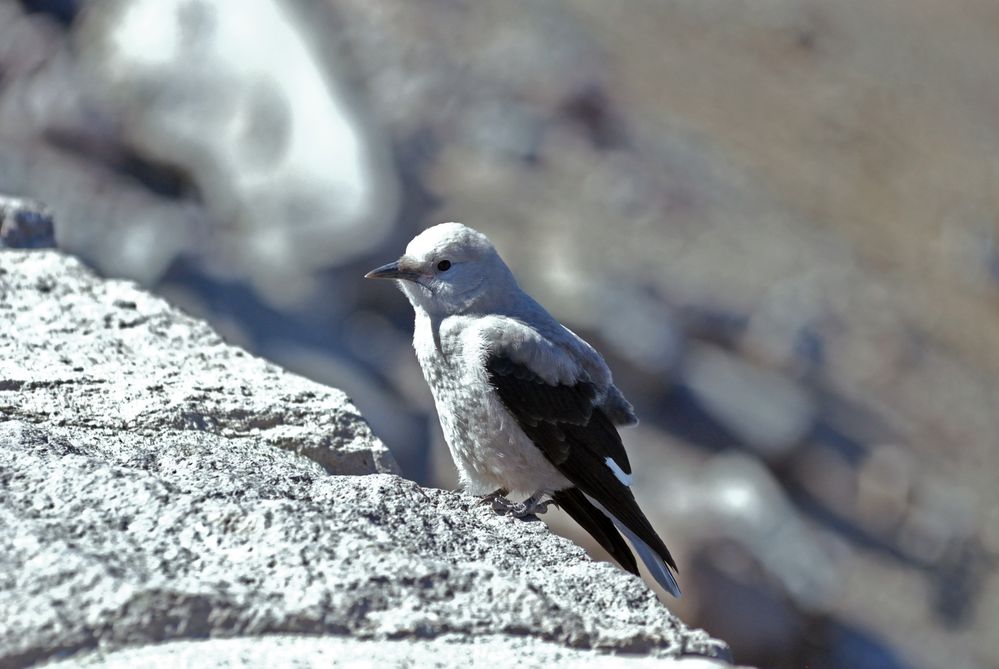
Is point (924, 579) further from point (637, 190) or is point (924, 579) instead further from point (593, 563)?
point (593, 563)

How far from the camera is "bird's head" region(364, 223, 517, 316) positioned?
4.53m

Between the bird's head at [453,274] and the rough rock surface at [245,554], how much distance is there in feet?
2.28

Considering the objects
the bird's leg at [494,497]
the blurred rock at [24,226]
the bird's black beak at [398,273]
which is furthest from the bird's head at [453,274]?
the blurred rock at [24,226]

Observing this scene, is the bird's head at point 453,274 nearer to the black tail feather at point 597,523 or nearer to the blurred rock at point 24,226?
the black tail feather at point 597,523

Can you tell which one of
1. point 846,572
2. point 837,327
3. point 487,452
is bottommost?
point 487,452

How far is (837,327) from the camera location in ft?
41.9

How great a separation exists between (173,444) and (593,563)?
45.5 inches

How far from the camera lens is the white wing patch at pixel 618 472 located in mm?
4414

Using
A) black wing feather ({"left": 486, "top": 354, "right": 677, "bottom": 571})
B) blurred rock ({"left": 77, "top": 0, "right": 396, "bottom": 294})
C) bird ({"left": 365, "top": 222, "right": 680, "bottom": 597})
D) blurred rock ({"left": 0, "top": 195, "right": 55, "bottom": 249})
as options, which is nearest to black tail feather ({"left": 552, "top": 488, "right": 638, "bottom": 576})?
bird ({"left": 365, "top": 222, "right": 680, "bottom": 597})

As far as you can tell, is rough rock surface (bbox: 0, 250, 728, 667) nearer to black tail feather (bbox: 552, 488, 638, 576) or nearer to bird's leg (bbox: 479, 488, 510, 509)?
bird's leg (bbox: 479, 488, 510, 509)

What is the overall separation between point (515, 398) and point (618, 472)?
42cm

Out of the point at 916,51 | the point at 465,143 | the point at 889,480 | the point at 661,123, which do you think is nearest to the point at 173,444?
the point at 889,480

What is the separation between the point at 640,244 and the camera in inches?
522

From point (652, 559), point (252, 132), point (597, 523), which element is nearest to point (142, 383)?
point (597, 523)
